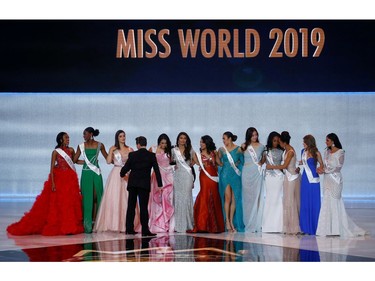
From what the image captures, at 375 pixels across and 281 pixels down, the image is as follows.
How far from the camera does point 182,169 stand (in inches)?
436

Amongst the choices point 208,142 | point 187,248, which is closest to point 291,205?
point 208,142

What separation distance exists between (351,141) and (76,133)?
562 cm

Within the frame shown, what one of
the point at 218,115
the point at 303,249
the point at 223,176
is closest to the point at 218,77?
the point at 218,115

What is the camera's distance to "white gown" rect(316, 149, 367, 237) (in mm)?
10539

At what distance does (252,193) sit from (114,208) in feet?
6.17

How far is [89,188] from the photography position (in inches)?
436

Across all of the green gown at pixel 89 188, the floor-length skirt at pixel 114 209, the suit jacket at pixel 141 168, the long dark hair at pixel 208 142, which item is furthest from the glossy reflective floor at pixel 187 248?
the long dark hair at pixel 208 142

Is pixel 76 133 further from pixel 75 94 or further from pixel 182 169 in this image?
pixel 182 169

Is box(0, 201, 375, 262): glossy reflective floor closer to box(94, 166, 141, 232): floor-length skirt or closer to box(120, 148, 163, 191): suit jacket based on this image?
box(94, 166, 141, 232): floor-length skirt

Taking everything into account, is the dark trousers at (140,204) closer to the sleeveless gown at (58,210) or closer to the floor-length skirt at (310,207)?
the sleeveless gown at (58,210)

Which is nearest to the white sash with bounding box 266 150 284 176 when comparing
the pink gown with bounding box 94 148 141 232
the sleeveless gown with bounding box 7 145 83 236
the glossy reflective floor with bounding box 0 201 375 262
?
the glossy reflective floor with bounding box 0 201 375 262

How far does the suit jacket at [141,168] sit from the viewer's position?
10430mm

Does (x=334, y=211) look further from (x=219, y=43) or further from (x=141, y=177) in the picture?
(x=219, y=43)

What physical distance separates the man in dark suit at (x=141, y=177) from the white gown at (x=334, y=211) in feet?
7.06
